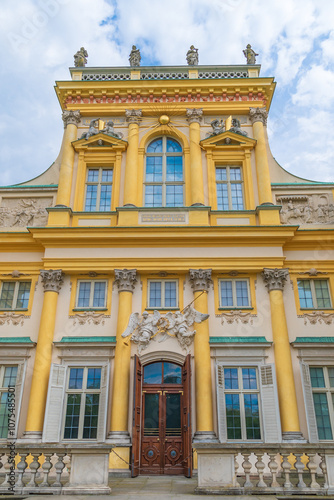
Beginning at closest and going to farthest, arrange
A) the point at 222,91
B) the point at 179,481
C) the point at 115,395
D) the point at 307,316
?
the point at 179,481
the point at 115,395
the point at 307,316
the point at 222,91

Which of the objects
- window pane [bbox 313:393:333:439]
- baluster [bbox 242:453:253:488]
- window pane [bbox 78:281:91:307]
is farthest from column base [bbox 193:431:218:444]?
window pane [bbox 78:281:91:307]

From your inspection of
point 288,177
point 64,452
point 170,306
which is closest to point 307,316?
point 170,306

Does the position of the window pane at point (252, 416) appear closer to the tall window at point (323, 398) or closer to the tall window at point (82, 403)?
the tall window at point (323, 398)

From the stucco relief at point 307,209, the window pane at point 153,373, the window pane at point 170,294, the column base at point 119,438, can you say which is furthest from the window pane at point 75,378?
the stucco relief at point 307,209

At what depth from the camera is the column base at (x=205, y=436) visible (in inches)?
564

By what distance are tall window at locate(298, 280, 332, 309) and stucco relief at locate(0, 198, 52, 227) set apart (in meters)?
10.7

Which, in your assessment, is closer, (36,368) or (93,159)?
(36,368)

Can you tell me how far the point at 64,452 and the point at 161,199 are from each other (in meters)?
10.9

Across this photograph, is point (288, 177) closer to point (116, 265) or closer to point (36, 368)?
point (116, 265)

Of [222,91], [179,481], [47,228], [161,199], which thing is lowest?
[179,481]

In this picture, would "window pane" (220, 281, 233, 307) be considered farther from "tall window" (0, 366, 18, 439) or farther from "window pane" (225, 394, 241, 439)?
"tall window" (0, 366, 18, 439)

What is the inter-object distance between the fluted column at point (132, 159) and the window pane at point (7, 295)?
5.58m

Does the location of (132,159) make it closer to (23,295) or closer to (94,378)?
(23,295)

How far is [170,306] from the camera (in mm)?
16531
